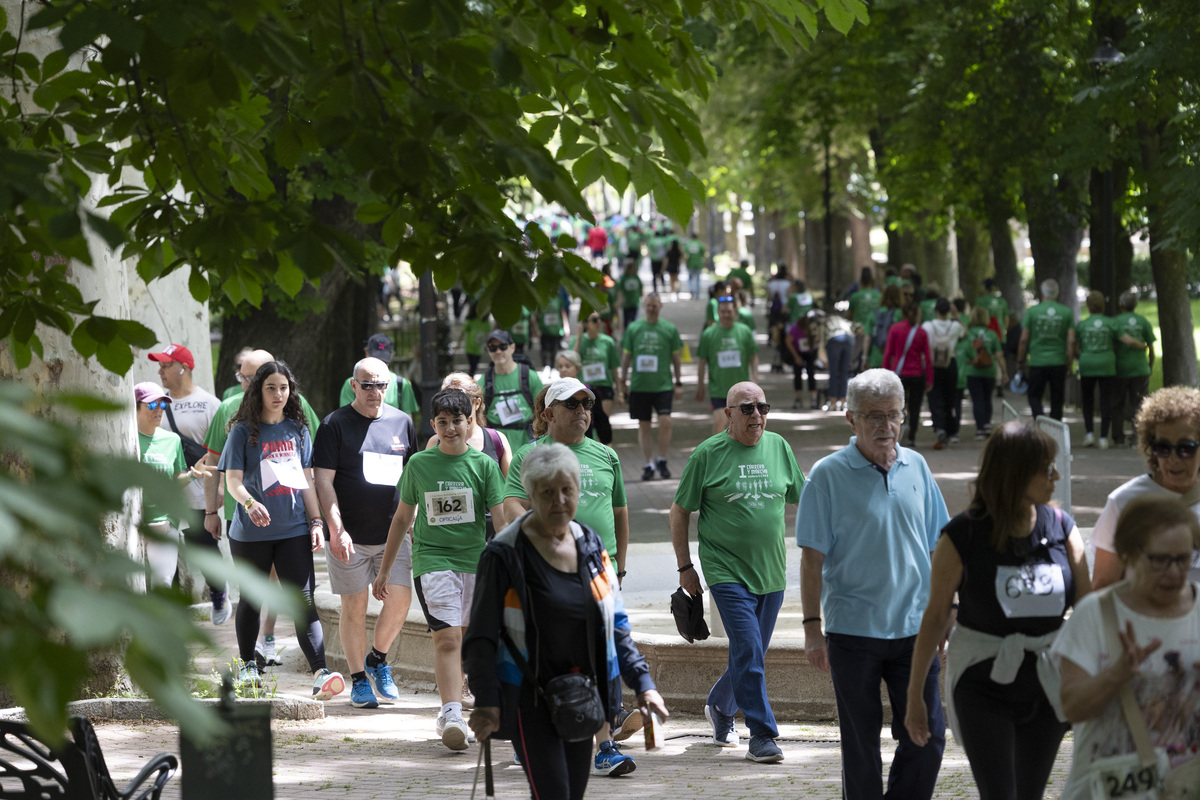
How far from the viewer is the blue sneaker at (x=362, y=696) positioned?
8.90 metres

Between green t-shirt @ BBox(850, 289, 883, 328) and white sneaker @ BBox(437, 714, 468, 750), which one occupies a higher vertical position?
green t-shirt @ BBox(850, 289, 883, 328)

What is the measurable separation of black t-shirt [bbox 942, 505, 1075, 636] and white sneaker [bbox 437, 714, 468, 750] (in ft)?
12.0

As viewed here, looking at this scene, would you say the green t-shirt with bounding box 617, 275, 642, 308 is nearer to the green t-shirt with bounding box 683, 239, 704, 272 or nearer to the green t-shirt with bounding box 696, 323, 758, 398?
the green t-shirt with bounding box 683, 239, 704, 272

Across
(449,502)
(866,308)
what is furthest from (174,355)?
(866,308)

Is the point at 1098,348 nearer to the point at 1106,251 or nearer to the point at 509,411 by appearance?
the point at 1106,251

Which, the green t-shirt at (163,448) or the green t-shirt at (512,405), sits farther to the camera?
the green t-shirt at (512,405)

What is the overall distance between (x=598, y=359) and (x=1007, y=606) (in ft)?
39.0

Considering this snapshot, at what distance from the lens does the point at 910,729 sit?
496 centimetres

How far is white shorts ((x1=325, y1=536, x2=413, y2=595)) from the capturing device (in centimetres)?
870

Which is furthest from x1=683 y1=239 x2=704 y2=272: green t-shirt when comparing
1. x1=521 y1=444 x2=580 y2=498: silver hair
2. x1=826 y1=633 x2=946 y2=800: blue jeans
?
x1=521 y1=444 x2=580 y2=498: silver hair

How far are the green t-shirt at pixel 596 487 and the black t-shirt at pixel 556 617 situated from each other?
2.26 metres

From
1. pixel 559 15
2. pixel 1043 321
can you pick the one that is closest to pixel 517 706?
pixel 559 15

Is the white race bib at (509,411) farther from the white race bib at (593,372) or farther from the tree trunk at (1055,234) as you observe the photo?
the tree trunk at (1055,234)

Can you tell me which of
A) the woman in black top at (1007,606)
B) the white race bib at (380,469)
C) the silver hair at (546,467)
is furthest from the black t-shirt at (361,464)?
the woman in black top at (1007,606)
